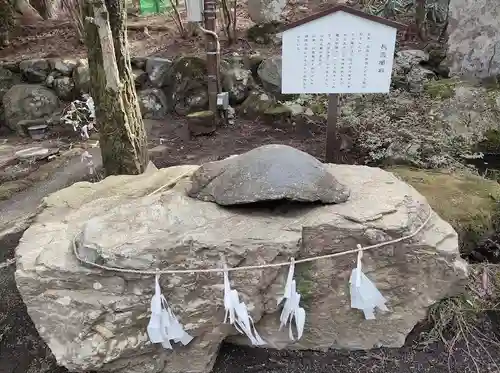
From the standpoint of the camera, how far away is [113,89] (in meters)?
3.99

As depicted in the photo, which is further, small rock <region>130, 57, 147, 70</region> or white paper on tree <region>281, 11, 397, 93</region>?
small rock <region>130, 57, 147, 70</region>

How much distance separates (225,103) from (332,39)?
2.75 meters

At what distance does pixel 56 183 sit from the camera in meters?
4.99

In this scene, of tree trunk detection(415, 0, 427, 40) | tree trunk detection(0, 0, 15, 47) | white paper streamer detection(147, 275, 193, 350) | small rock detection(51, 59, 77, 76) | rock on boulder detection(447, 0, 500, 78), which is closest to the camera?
white paper streamer detection(147, 275, 193, 350)

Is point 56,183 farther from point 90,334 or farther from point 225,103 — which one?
point 90,334

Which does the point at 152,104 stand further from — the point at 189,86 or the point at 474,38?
the point at 474,38

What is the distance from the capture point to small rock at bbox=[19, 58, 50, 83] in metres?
7.27

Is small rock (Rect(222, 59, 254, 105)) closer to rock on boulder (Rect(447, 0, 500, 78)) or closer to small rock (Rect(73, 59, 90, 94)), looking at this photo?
small rock (Rect(73, 59, 90, 94))

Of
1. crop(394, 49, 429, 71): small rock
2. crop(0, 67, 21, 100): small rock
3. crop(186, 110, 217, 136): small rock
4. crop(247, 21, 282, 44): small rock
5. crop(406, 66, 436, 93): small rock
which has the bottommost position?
crop(186, 110, 217, 136): small rock

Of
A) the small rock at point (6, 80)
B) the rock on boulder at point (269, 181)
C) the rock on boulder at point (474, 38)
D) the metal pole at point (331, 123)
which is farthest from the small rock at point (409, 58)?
the small rock at point (6, 80)

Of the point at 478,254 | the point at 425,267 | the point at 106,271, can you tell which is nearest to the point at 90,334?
the point at 106,271

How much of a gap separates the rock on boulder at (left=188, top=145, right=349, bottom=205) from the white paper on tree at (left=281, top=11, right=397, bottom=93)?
1480 mm

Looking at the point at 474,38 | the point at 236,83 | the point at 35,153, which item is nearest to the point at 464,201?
the point at 474,38

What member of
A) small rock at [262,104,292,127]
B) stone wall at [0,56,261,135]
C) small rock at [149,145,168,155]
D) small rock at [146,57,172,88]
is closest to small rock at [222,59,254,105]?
stone wall at [0,56,261,135]
